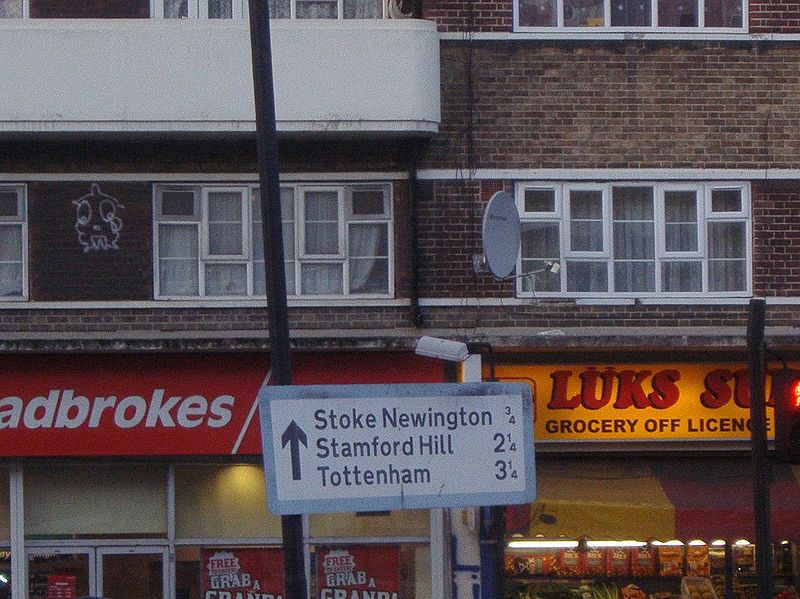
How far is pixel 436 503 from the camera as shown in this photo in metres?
7.62

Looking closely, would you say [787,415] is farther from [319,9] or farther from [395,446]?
[319,9]

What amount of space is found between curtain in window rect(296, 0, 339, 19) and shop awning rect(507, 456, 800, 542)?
5397 mm

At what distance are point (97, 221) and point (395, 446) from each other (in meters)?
7.08

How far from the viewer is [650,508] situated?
531 inches

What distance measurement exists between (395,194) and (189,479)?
3.74 metres

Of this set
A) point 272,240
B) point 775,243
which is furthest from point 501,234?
point 272,240

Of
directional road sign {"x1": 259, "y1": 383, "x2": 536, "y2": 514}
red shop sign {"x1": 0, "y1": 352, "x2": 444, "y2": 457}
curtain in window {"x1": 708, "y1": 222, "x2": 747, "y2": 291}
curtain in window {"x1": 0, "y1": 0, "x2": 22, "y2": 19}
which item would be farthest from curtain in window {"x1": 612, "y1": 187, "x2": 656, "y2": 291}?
curtain in window {"x1": 0, "y1": 0, "x2": 22, "y2": 19}

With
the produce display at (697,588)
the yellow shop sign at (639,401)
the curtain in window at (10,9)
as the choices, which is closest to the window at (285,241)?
the yellow shop sign at (639,401)

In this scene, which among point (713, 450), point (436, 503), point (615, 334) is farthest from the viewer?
point (713, 450)

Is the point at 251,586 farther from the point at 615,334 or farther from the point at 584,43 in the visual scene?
the point at 584,43

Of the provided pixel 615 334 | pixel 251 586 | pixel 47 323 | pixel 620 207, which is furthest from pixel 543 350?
pixel 47 323

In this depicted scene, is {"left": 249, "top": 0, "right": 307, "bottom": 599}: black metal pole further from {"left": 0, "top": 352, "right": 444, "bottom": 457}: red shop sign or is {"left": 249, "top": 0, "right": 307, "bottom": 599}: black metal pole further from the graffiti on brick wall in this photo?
the graffiti on brick wall

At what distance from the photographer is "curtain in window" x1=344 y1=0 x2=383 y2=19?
13898 millimetres

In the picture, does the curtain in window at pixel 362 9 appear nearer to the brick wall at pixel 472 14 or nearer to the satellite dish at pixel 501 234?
the brick wall at pixel 472 14
